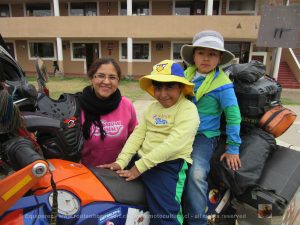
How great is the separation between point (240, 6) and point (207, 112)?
20.3 meters

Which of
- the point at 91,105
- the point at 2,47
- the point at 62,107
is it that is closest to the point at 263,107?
the point at 91,105

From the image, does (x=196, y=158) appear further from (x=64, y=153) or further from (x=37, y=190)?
(x=37, y=190)

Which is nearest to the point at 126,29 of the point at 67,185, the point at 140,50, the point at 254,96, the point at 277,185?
the point at 140,50

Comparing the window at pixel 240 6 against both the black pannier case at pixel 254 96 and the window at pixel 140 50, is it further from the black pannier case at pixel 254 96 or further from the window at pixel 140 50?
the black pannier case at pixel 254 96

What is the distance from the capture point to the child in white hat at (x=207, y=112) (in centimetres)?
191

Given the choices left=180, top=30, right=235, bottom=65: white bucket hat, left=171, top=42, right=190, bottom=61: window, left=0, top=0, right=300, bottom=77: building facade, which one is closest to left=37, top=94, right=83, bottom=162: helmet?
left=180, top=30, right=235, bottom=65: white bucket hat

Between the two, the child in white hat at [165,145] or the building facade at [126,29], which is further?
the building facade at [126,29]

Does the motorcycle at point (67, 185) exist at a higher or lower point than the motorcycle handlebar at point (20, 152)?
lower

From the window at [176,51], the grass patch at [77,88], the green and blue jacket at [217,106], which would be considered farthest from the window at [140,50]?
the green and blue jacket at [217,106]

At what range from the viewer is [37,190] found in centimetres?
141

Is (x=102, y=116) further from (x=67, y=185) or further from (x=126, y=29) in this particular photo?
(x=126, y=29)

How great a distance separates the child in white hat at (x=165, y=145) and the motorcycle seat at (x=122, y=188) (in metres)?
0.04

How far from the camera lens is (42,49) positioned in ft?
76.6

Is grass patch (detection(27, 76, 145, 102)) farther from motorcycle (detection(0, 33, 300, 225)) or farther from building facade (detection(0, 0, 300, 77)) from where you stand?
motorcycle (detection(0, 33, 300, 225))
